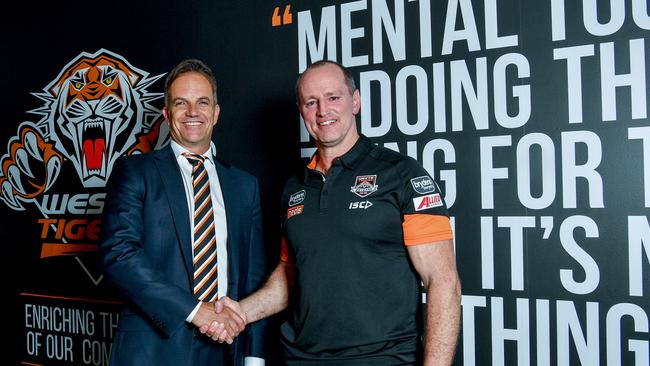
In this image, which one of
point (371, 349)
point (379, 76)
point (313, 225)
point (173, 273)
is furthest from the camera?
point (379, 76)

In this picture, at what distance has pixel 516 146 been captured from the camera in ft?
7.11

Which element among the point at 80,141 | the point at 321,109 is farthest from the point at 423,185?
the point at 80,141

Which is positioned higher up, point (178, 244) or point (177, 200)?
point (177, 200)

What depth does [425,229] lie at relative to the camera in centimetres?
170

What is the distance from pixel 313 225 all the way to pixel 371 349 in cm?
41

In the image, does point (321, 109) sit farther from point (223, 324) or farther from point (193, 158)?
point (223, 324)

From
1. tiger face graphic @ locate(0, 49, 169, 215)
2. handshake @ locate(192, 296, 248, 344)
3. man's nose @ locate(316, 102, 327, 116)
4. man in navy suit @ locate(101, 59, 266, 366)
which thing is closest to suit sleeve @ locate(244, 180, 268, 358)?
man in navy suit @ locate(101, 59, 266, 366)

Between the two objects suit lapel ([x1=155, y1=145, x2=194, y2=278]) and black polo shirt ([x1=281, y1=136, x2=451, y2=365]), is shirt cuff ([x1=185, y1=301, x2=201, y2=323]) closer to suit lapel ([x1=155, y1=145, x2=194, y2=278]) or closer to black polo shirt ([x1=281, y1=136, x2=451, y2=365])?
suit lapel ([x1=155, y1=145, x2=194, y2=278])

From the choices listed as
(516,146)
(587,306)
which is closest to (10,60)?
(516,146)

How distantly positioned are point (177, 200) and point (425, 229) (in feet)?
2.77

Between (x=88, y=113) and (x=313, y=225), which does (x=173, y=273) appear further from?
(x=88, y=113)

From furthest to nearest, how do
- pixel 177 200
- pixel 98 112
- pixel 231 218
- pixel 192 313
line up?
pixel 98 112
pixel 231 218
pixel 177 200
pixel 192 313

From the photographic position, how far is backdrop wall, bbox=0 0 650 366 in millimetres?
2023

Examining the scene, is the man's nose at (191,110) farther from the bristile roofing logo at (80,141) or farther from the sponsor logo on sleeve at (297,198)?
the bristile roofing logo at (80,141)
